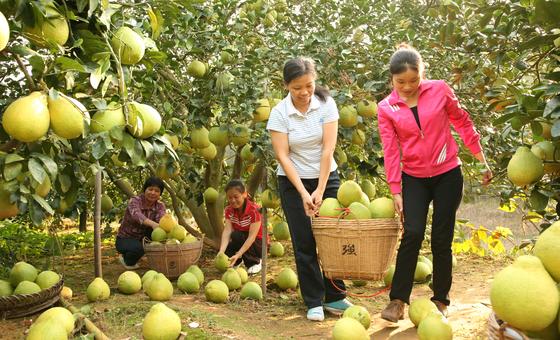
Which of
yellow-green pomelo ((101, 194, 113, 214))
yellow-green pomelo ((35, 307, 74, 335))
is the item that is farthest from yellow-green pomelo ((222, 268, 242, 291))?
yellow-green pomelo ((101, 194, 113, 214))

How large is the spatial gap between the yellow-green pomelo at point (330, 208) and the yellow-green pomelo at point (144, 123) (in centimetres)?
170

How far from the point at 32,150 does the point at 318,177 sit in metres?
2.13

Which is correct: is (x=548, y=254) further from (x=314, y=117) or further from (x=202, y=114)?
(x=202, y=114)

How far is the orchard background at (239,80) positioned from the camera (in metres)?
2.02

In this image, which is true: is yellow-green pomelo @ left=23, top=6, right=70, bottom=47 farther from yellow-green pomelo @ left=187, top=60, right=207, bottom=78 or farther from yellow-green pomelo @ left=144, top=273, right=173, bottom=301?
yellow-green pomelo @ left=187, top=60, right=207, bottom=78

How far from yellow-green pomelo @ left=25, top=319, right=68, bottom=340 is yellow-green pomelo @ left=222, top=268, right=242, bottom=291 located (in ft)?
6.76

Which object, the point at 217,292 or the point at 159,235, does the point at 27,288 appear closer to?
the point at 217,292

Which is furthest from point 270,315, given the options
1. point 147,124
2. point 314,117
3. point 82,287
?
point 147,124

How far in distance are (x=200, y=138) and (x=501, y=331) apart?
384 cm

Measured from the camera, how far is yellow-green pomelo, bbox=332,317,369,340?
3.06 m

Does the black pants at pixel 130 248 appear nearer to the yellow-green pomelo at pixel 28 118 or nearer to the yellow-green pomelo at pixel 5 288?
the yellow-green pomelo at pixel 5 288

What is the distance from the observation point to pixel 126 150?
200 centimetres

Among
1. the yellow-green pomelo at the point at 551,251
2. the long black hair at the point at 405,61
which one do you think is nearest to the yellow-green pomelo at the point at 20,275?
the long black hair at the point at 405,61

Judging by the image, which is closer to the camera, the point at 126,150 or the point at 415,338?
the point at 126,150
